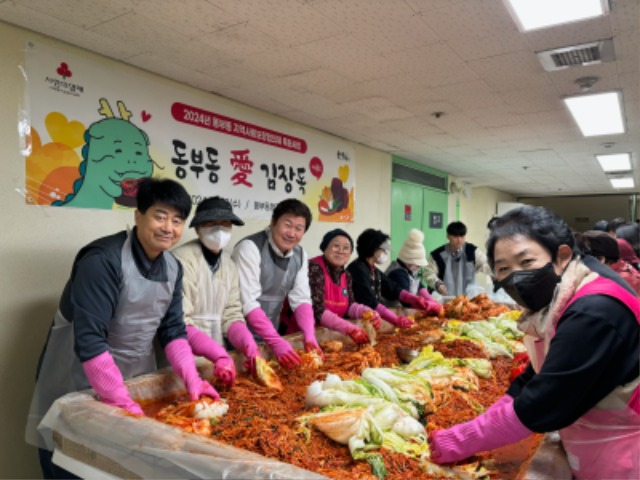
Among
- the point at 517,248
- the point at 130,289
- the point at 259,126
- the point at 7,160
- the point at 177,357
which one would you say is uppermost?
the point at 259,126

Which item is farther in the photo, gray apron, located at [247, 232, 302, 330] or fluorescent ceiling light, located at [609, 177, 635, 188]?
fluorescent ceiling light, located at [609, 177, 635, 188]

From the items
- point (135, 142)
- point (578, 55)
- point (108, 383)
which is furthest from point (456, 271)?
point (108, 383)

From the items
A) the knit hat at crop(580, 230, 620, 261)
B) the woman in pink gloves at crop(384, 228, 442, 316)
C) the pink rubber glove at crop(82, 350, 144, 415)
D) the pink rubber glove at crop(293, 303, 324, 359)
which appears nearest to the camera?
the pink rubber glove at crop(82, 350, 144, 415)

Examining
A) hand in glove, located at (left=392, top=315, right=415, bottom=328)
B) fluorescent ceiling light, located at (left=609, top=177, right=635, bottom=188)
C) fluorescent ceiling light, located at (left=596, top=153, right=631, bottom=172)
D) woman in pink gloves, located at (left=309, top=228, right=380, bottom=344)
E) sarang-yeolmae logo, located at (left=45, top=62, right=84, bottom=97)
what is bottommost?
hand in glove, located at (left=392, top=315, right=415, bottom=328)

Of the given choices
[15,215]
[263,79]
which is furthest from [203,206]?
[263,79]

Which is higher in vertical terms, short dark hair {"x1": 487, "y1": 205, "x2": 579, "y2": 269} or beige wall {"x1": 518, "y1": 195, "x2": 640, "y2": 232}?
beige wall {"x1": 518, "y1": 195, "x2": 640, "y2": 232}

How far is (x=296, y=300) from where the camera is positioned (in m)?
3.43

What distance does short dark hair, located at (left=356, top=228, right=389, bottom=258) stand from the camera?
4.28 metres

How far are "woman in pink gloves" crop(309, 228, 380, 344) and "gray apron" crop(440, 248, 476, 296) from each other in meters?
2.61

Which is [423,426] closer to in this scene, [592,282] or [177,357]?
[592,282]

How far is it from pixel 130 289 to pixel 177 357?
0.43m

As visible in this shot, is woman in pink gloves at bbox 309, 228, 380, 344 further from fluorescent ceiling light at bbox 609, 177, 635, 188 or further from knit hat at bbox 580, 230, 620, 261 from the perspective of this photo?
fluorescent ceiling light at bbox 609, 177, 635, 188

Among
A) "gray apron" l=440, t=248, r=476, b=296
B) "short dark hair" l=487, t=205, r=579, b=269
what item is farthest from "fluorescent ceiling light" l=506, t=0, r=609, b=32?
"gray apron" l=440, t=248, r=476, b=296

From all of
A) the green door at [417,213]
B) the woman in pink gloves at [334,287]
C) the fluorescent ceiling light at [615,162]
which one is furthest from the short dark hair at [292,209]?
the fluorescent ceiling light at [615,162]
